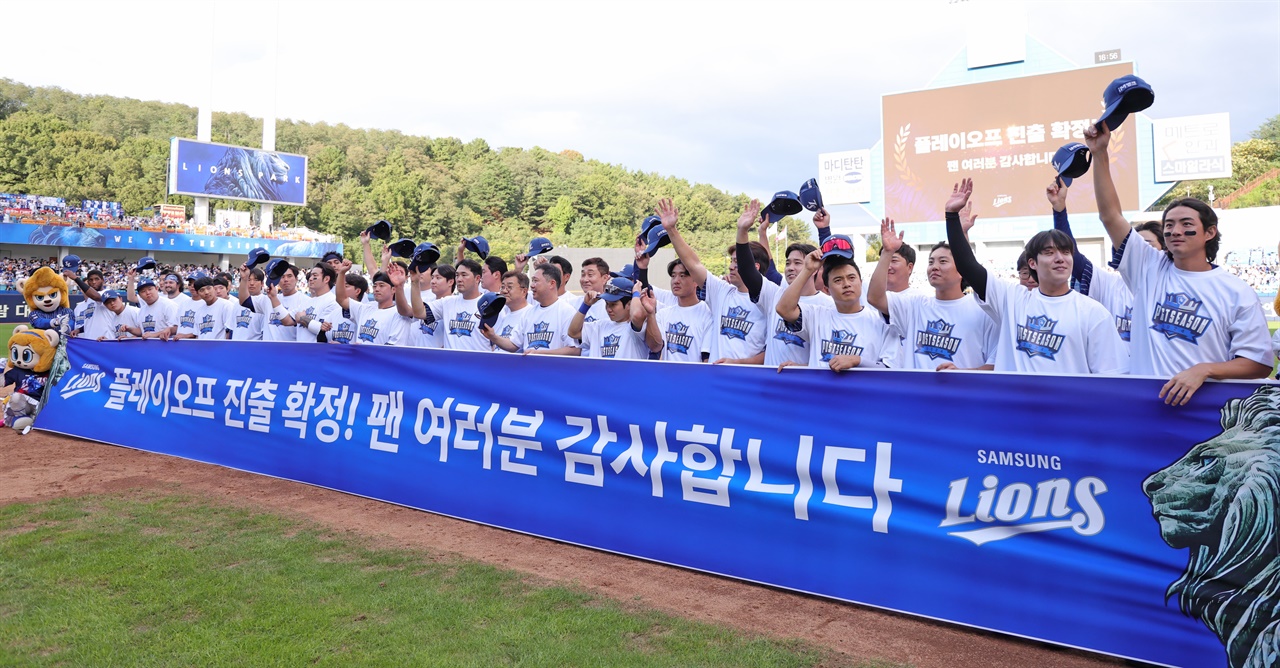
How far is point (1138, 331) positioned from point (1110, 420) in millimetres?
773

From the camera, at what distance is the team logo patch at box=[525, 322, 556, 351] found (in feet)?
21.9

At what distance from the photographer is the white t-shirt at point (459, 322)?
711 cm

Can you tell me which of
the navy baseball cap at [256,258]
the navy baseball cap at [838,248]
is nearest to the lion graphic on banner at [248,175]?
the navy baseball cap at [256,258]

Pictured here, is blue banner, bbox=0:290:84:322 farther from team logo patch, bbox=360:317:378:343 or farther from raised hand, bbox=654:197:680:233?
raised hand, bbox=654:197:680:233

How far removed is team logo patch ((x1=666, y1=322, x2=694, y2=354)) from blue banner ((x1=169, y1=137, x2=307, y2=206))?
43887mm

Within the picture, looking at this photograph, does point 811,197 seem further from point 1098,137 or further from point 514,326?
point 514,326

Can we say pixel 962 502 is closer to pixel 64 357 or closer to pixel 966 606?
pixel 966 606

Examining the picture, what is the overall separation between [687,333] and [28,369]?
28.0 ft

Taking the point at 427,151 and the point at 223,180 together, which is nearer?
the point at 223,180

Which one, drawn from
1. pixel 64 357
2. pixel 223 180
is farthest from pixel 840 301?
pixel 223 180

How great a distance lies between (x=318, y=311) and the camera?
27.8 ft

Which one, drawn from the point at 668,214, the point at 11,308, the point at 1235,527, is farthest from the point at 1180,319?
the point at 11,308

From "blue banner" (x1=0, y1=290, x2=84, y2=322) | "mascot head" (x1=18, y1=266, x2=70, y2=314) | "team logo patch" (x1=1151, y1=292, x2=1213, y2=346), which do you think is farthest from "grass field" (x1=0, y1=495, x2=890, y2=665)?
"blue banner" (x1=0, y1=290, x2=84, y2=322)

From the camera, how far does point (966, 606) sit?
3.87m
